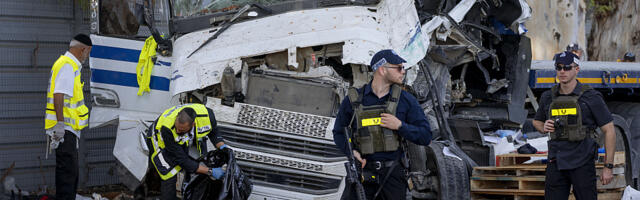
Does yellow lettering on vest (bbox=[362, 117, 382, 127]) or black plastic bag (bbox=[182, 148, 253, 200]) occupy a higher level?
yellow lettering on vest (bbox=[362, 117, 382, 127])

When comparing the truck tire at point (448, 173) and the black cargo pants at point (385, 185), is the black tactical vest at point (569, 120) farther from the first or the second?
the black cargo pants at point (385, 185)

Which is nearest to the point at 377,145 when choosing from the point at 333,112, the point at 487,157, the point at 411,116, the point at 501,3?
the point at 411,116

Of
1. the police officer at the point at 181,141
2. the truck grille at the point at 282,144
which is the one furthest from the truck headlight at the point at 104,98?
the truck grille at the point at 282,144

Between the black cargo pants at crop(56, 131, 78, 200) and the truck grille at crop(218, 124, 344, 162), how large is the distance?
5.13 ft

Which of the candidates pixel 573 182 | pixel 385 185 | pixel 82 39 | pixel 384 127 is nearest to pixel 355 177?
pixel 385 185

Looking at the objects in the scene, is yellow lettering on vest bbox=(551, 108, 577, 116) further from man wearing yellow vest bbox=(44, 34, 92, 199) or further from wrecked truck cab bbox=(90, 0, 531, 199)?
man wearing yellow vest bbox=(44, 34, 92, 199)

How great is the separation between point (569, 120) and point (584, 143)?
0.66 feet

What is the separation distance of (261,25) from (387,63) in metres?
1.97

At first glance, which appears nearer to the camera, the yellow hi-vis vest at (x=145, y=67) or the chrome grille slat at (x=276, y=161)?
the chrome grille slat at (x=276, y=161)

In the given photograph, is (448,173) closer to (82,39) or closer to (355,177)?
(355,177)

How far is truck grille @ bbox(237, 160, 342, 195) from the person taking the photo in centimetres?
595

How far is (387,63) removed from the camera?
4934 millimetres

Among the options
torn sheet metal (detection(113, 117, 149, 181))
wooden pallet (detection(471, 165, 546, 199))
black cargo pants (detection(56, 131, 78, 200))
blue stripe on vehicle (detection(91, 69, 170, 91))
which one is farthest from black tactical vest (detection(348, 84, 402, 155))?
blue stripe on vehicle (detection(91, 69, 170, 91))

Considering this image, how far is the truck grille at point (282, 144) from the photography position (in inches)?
235
